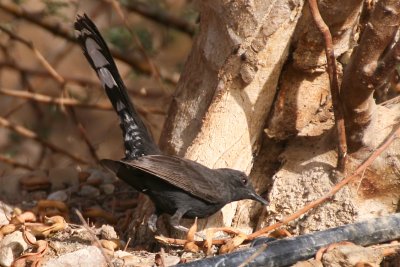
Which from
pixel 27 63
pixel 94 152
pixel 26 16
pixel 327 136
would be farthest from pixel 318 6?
pixel 27 63

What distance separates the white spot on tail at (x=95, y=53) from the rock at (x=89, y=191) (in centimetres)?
118

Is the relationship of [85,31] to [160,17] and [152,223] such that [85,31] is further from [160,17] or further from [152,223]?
[160,17]

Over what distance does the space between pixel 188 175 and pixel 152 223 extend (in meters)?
0.38

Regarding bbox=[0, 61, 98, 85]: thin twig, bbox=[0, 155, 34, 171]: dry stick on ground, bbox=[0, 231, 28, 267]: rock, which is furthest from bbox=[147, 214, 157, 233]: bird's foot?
bbox=[0, 61, 98, 85]: thin twig

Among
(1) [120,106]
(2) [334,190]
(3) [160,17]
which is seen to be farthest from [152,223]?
(3) [160,17]

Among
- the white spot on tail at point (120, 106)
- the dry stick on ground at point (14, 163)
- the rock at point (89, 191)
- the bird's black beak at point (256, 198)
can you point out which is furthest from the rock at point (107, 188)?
the bird's black beak at point (256, 198)

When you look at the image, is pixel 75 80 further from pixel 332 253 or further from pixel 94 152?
pixel 332 253

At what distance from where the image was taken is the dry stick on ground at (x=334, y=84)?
15.9 ft

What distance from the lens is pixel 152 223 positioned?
5414 millimetres

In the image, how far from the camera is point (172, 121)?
5.74 meters

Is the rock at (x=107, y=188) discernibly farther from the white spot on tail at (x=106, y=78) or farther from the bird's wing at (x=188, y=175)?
the bird's wing at (x=188, y=175)

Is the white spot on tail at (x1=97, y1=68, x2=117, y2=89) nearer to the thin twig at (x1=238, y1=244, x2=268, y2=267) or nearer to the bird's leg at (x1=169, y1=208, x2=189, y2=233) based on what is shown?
the bird's leg at (x1=169, y1=208, x2=189, y2=233)

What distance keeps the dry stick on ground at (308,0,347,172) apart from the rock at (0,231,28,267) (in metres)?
1.90

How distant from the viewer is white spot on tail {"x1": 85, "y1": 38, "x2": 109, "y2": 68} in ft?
18.8
